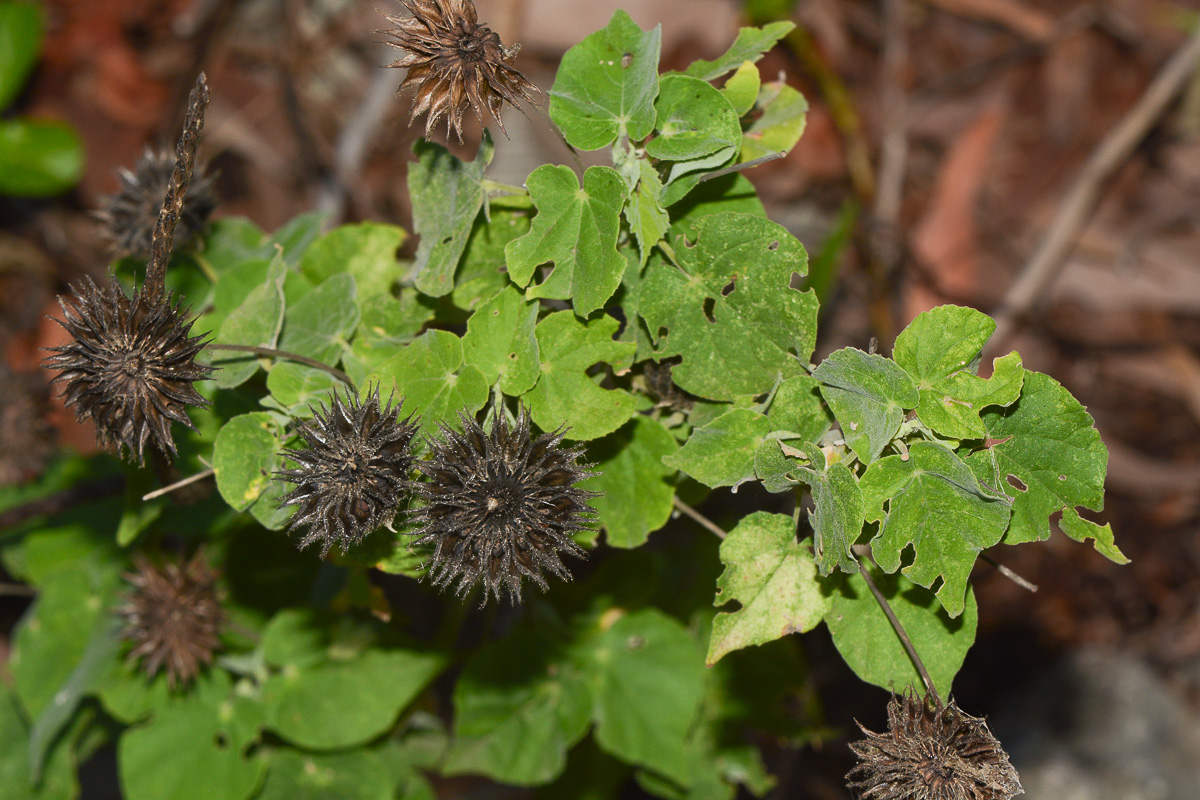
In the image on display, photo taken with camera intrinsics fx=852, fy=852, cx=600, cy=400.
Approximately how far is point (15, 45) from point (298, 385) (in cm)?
248

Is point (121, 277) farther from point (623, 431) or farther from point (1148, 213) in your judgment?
point (1148, 213)

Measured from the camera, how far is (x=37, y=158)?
8.84 feet

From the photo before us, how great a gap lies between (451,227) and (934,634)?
2.55 ft

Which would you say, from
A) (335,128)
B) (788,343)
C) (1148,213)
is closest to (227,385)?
(788,343)

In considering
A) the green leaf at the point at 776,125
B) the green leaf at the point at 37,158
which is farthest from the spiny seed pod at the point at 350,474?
the green leaf at the point at 37,158

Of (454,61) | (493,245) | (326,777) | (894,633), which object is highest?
(454,61)

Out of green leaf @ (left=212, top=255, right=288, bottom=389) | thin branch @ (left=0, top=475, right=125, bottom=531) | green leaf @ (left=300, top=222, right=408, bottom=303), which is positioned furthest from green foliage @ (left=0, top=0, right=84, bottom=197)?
green leaf @ (left=212, top=255, right=288, bottom=389)

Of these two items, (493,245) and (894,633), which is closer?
(894,633)

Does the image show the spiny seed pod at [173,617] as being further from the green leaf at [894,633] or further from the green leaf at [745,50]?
the green leaf at [745,50]

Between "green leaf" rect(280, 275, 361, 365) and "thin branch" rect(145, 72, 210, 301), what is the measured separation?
0.74 feet

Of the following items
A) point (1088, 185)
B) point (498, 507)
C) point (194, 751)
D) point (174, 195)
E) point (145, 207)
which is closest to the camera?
point (498, 507)

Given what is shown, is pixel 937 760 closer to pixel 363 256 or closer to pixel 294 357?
pixel 294 357

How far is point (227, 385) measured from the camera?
110cm

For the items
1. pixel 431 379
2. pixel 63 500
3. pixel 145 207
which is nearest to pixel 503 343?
pixel 431 379
